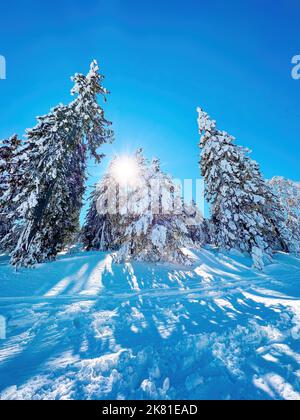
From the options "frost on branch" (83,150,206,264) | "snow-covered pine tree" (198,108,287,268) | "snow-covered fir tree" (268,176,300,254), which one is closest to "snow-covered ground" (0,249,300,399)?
"frost on branch" (83,150,206,264)

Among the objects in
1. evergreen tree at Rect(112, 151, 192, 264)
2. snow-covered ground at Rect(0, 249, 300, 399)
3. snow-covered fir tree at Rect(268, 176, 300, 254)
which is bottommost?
snow-covered ground at Rect(0, 249, 300, 399)

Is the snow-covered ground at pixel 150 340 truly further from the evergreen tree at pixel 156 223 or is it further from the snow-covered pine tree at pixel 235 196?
the snow-covered pine tree at pixel 235 196

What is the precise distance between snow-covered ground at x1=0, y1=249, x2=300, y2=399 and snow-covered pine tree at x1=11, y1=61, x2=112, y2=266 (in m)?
3.67

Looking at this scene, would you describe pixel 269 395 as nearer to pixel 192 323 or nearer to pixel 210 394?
pixel 210 394

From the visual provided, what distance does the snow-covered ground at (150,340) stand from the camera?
2525 mm

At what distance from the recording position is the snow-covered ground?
253 cm

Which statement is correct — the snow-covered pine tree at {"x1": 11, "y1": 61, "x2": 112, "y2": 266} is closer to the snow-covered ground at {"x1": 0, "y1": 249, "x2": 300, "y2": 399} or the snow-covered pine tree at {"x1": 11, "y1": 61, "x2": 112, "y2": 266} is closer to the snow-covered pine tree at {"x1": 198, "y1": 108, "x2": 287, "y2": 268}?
the snow-covered ground at {"x1": 0, "y1": 249, "x2": 300, "y2": 399}

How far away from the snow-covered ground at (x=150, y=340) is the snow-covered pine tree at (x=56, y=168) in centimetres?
367

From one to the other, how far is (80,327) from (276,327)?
12.4ft

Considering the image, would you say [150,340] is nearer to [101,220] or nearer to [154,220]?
[154,220]

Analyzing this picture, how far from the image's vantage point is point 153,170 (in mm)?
11820

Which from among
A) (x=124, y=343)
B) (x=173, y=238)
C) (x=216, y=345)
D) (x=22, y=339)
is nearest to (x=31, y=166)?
(x=173, y=238)

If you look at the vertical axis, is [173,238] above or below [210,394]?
above

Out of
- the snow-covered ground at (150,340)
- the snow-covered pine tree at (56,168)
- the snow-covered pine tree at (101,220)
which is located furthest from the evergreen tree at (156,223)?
the snow-covered pine tree at (101,220)
